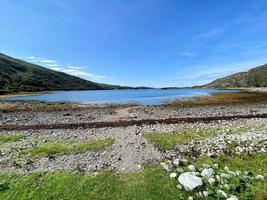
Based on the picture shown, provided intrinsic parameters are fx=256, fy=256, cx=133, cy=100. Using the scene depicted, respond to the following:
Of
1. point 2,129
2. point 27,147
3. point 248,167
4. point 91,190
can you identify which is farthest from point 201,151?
point 2,129

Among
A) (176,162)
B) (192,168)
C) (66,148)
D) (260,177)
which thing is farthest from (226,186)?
(66,148)

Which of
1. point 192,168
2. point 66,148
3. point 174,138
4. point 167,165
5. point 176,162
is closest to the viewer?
point 192,168

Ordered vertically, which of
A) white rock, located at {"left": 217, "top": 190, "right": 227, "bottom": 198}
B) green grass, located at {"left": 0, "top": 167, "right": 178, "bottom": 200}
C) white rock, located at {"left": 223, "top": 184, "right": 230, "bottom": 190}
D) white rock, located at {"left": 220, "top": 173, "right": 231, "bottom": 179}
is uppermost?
white rock, located at {"left": 220, "top": 173, "right": 231, "bottom": 179}

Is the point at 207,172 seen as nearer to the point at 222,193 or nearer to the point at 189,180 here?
the point at 189,180

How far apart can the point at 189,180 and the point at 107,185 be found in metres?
3.99

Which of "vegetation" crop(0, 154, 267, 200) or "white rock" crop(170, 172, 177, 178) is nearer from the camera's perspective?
"vegetation" crop(0, 154, 267, 200)

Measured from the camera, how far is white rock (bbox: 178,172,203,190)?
11586 millimetres

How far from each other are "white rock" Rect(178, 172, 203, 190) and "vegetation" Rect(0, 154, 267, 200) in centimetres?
33

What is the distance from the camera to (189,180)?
11977mm

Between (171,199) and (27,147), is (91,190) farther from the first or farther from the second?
(27,147)

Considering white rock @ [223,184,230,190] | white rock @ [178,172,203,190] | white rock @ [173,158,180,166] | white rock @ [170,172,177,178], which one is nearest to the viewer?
white rock @ [223,184,230,190]

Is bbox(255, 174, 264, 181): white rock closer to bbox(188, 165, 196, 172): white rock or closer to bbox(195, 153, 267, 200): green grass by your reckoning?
bbox(195, 153, 267, 200): green grass

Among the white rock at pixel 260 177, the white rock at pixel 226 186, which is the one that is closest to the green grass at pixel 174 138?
the white rock at pixel 260 177

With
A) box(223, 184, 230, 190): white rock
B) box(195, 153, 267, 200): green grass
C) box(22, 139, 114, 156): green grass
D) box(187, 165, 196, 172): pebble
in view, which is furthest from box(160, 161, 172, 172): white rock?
box(22, 139, 114, 156): green grass
